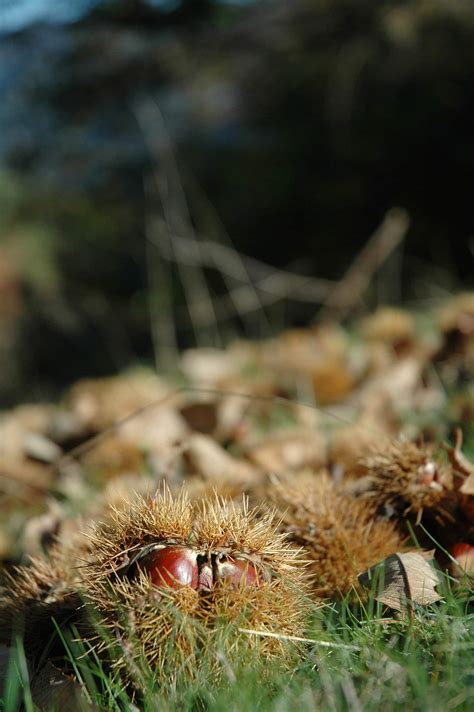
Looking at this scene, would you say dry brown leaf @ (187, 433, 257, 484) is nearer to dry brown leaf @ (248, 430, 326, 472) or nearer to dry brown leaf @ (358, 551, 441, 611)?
dry brown leaf @ (248, 430, 326, 472)

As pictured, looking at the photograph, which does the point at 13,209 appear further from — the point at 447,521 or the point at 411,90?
the point at 447,521


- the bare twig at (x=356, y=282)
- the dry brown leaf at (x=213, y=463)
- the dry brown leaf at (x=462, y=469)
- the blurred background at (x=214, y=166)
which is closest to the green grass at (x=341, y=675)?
the dry brown leaf at (x=462, y=469)

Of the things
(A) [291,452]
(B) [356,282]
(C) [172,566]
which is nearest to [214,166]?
(B) [356,282]

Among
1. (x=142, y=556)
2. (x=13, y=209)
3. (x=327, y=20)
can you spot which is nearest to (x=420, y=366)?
(x=142, y=556)

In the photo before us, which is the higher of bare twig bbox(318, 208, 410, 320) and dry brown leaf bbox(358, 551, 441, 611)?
bare twig bbox(318, 208, 410, 320)

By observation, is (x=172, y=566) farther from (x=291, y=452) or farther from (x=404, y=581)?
(x=291, y=452)

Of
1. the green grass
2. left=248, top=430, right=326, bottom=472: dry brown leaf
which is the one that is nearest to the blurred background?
left=248, top=430, right=326, bottom=472: dry brown leaf
